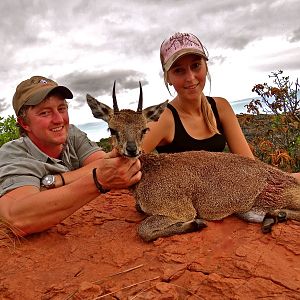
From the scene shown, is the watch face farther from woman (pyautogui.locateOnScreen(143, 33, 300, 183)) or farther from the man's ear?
woman (pyautogui.locateOnScreen(143, 33, 300, 183))

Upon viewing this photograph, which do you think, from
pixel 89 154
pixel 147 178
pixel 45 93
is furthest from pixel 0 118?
pixel 147 178

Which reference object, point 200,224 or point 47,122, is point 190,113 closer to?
point 47,122

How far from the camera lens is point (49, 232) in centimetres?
616

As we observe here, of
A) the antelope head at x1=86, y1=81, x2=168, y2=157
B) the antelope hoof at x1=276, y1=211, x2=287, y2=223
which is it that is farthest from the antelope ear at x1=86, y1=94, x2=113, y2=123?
the antelope hoof at x1=276, y1=211, x2=287, y2=223

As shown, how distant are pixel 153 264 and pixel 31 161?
2.62 meters

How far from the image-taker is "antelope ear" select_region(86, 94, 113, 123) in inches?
257

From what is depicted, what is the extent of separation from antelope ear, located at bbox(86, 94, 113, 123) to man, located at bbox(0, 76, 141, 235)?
19.9 inches

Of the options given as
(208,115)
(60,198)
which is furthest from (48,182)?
(208,115)

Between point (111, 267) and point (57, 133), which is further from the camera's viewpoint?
point (57, 133)

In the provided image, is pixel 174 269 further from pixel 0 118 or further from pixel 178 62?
pixel 0 118

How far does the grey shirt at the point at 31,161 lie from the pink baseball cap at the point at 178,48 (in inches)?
82.4

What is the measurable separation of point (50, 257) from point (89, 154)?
2630mm

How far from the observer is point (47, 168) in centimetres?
662

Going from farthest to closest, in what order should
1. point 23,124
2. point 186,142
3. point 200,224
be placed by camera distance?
point 186,142, point 23,124, point 200,224
